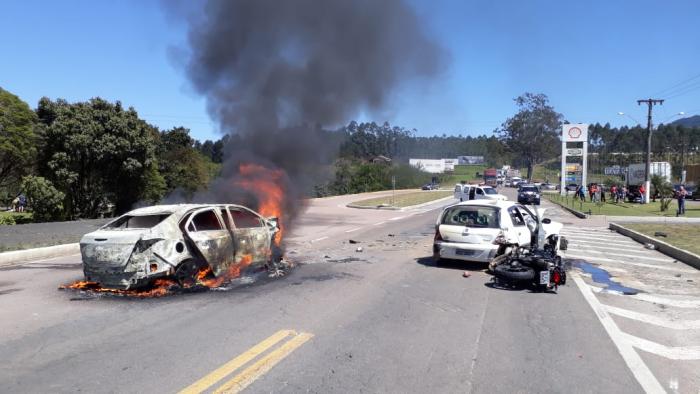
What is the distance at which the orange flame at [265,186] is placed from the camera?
1479 centimetres

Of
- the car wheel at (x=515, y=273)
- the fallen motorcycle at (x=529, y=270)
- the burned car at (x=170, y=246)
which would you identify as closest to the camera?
the burned car at (x=170, y=246)

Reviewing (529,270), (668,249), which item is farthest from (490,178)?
(529,270)

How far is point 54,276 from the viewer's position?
9.85 m

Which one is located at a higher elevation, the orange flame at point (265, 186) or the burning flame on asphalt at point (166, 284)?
the orange flame at point (265, 186)

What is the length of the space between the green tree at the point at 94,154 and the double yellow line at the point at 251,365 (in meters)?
21.2

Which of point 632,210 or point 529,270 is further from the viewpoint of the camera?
point 632,210

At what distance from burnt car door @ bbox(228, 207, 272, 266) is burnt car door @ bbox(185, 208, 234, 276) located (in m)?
Answer: 0.27

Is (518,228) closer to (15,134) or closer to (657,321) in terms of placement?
(657,321)

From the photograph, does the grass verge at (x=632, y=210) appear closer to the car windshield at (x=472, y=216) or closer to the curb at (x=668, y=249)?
the curb at (x=668, y=249)

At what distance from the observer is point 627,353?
555 cm

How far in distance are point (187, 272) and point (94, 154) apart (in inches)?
727

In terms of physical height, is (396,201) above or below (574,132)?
below

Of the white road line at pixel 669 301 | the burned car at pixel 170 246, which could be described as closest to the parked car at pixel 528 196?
the white road line at pixel 669 301

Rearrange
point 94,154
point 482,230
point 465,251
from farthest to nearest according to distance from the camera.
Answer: point 94,154 → point 465,251 → point 482,230
